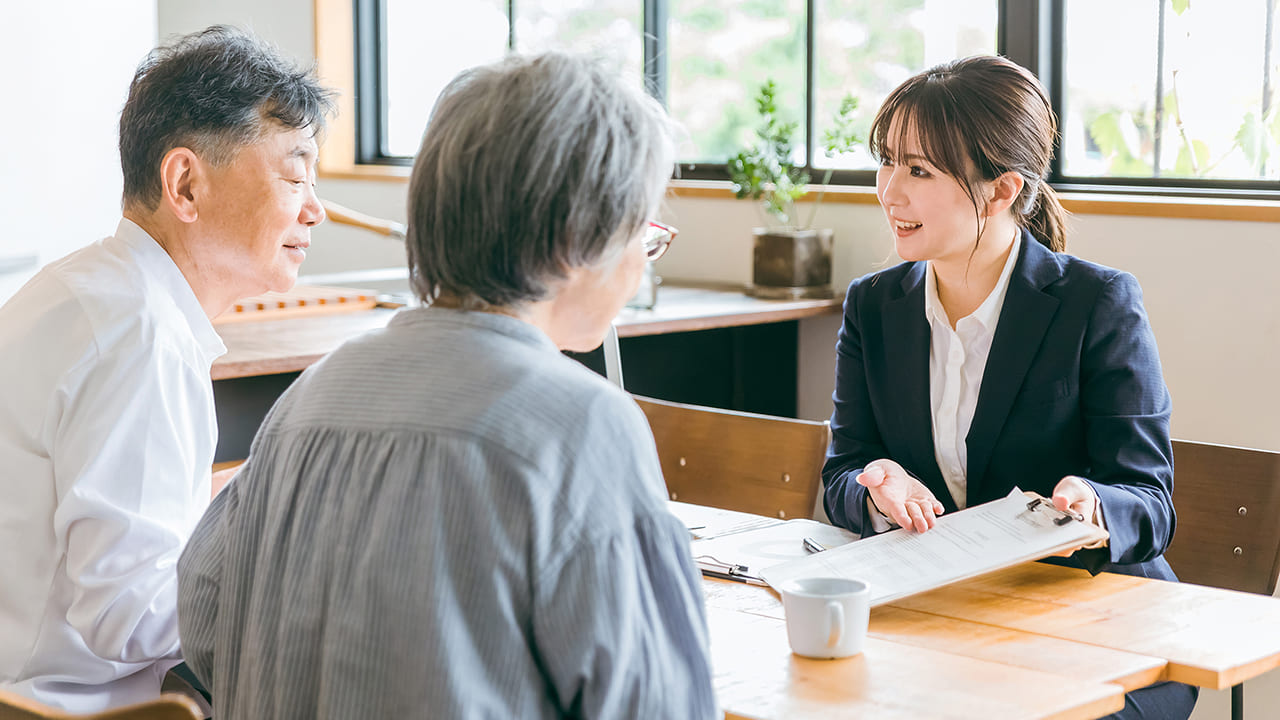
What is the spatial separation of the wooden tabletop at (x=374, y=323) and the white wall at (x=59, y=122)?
0.67m

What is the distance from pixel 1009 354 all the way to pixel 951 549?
15.0 inches

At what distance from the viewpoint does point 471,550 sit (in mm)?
830

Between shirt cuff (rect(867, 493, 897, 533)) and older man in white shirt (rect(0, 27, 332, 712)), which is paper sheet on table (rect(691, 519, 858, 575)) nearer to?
shirt cuff (rect(867, 493, 897, 533))

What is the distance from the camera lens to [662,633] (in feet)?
2.83

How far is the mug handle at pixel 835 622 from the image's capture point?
1173mm

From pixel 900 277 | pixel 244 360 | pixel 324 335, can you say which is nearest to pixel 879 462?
pixel 900 277

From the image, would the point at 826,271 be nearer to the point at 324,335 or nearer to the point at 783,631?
the point at 324,335

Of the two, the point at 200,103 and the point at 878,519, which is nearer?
the point at 200,103

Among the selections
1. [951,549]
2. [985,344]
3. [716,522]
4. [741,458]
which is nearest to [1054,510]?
[951,549]

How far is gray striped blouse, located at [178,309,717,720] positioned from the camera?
824mm

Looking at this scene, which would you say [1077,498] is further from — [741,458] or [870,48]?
[870,48]

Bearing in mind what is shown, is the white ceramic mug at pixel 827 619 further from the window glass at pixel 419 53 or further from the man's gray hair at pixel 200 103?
the window glass at pixel 419 53

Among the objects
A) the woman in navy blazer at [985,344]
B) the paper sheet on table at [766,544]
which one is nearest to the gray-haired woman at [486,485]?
the paper sheet on table at [766,544]

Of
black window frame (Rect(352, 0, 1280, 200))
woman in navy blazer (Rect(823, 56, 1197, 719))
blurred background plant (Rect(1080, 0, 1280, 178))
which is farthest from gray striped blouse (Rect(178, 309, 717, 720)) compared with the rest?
blurred background plant (Rect(1080, 0, 1280, 178))
